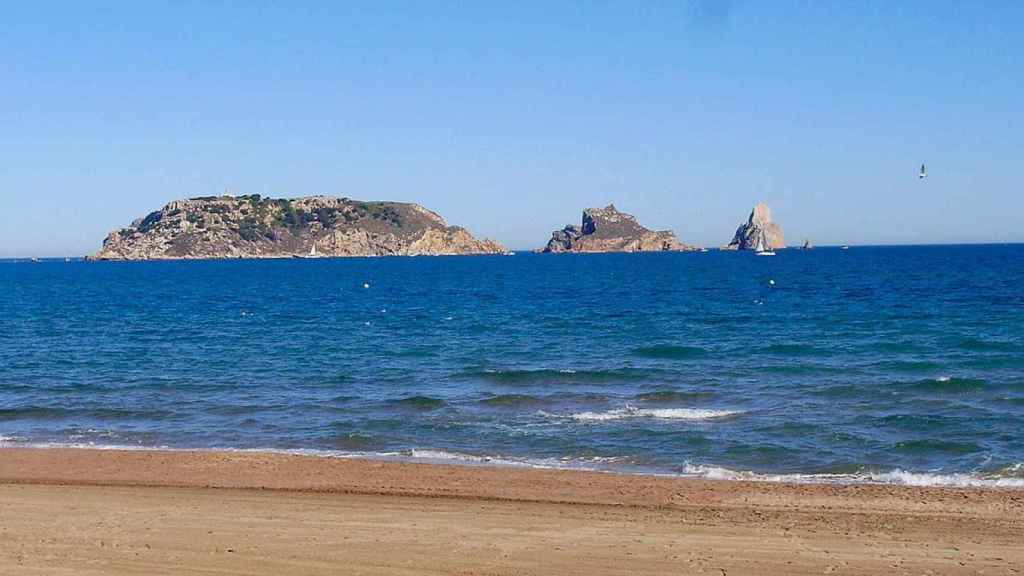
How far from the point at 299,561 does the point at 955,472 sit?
42.7 ft

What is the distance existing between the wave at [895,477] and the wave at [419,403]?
32.1ft

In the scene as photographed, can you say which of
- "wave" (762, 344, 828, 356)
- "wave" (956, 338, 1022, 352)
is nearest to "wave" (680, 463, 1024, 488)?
"wave" (762, 344, 828, 356)

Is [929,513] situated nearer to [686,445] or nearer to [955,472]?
[955,472]

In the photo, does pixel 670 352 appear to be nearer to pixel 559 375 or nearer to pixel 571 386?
pixel 559 375

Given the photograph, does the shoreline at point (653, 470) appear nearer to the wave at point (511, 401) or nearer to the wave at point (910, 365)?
the wave at point (511, 401)

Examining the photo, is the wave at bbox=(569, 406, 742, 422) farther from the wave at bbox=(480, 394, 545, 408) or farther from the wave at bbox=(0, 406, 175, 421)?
the wave at bbox=(0, 406, 175, 421)

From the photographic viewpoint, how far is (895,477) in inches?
758

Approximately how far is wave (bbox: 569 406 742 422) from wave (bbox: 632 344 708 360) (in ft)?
37.3

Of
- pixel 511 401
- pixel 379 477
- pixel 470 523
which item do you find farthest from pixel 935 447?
pixel 379 477

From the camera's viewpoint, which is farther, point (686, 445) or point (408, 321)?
point (408, 321)

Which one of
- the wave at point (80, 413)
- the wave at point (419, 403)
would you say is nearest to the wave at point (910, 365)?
the wave at point (419, 403)

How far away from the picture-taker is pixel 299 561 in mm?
13930

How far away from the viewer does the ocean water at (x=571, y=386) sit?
22.0 metres

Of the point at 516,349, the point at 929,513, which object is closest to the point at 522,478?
the point at 929,513
